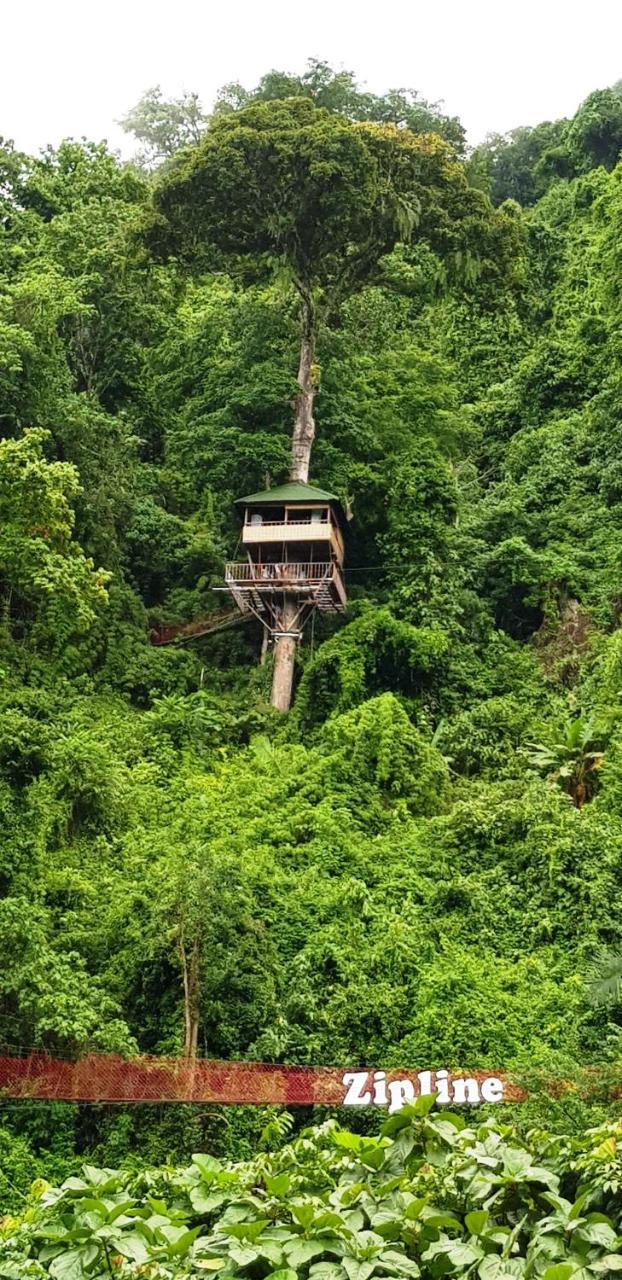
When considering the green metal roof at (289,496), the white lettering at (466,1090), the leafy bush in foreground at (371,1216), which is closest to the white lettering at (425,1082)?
the white lettering at (466,1090)

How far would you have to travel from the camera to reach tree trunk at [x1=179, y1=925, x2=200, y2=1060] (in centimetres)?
1168

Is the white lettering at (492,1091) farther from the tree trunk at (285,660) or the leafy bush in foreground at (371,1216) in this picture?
the tree trunk at (285,660)

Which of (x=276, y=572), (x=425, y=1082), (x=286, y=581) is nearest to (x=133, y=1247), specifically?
(x=425, y=1082)

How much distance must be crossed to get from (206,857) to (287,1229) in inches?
381

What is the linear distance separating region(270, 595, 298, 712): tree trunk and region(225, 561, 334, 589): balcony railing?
0.34m

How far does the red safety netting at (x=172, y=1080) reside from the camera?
409 inches

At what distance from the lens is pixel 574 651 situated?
21062mm

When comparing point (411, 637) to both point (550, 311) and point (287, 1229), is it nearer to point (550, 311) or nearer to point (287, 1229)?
point (550, 311)

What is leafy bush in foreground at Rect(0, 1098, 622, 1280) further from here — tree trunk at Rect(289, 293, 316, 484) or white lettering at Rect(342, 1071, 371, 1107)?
tree trunk at Rect(289, 293, 316, 484)

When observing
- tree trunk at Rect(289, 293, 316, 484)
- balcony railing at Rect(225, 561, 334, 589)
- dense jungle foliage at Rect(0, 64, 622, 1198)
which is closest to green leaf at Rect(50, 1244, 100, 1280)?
dense jungle foliage at Rect(0, 64, 622, 1198)

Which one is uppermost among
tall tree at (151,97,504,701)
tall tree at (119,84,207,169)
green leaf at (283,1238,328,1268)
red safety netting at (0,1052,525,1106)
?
tall tree at (119,84,207,169)

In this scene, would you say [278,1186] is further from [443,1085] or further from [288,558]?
[288,558]

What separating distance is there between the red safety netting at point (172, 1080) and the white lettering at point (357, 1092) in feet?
0.06

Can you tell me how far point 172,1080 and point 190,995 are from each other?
1.55 m
